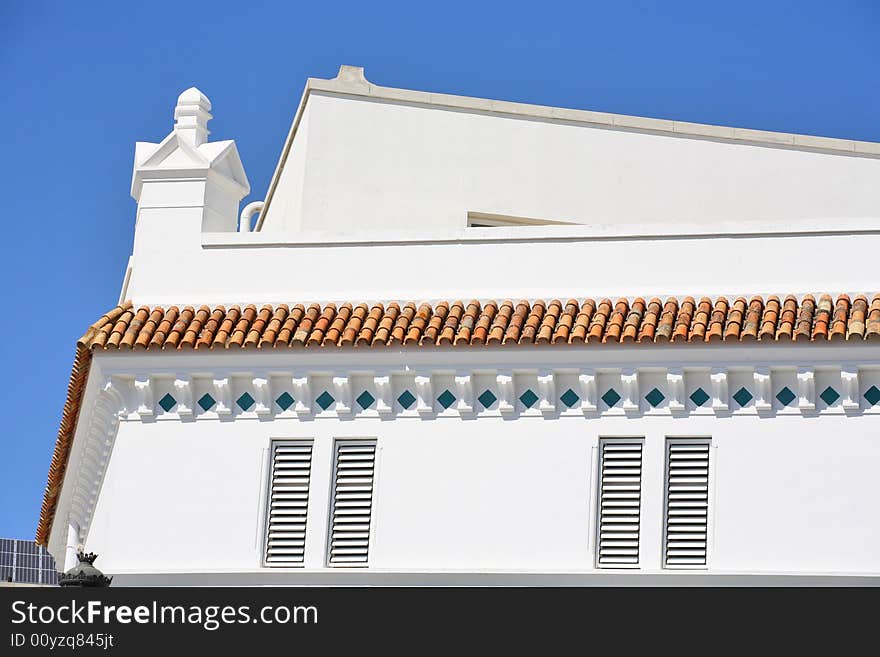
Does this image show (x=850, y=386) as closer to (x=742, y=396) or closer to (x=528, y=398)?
(x=742, y=396)

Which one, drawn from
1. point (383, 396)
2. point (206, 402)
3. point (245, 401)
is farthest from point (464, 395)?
point (206, 402)

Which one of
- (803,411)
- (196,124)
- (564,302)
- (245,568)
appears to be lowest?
(245,568)

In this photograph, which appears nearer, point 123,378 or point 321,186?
point 123,378

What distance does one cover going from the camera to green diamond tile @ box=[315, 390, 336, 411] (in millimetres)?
25969

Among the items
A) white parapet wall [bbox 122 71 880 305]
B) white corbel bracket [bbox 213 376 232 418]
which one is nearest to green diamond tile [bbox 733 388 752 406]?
white parapet wall [bbox 122 71 880 305]

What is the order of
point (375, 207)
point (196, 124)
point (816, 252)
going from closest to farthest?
1. point (816, 252)
2. point (196, 124)
3. point (375, 207)

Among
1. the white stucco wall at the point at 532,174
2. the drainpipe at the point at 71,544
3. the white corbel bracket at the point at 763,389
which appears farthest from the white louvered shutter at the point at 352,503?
the white stucco wall at the point at 532,174

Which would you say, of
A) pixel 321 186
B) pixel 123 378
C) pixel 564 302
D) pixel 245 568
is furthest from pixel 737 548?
pixel 321 186

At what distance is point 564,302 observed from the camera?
26359 millimetres

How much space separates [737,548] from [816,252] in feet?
12.8

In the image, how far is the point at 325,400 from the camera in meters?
26.0

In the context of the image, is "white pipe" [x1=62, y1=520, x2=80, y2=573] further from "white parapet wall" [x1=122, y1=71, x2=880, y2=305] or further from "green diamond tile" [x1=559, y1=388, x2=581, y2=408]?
"green diamond tile" [x1=559, y1=388, x2=581, y2=408]

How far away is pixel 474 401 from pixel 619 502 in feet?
6.93

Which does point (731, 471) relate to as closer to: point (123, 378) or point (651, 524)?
point (651, 524)
